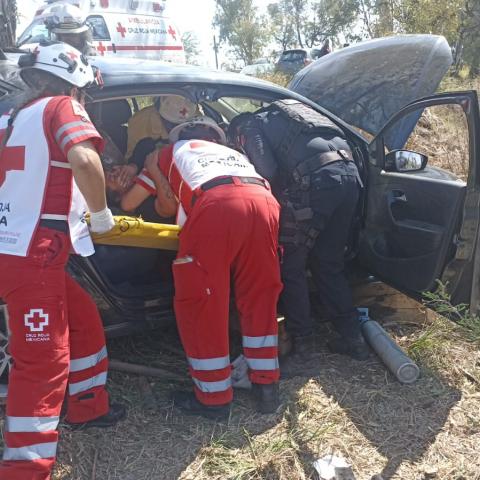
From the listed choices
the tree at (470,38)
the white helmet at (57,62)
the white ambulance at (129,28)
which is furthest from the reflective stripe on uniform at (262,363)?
the tree at (470,38)

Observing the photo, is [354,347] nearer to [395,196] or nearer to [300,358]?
[300,358]

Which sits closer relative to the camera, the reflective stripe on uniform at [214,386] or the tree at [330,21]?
the reflective stripe on uniform at [214,386]

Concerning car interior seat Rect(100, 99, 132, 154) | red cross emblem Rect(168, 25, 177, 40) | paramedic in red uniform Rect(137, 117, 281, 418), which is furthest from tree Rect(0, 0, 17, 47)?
red cross emblem Rect(168, 25, 177, 40)

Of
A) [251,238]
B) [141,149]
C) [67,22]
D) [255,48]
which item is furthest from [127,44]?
[255,48]

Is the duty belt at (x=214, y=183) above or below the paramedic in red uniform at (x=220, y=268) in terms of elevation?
above

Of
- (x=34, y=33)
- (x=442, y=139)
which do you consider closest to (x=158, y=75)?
(x=442, y=139)

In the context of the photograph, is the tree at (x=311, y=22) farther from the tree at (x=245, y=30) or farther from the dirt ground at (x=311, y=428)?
the dirt ground at (x=311, y=428)

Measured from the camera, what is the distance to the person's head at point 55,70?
7.29 ft

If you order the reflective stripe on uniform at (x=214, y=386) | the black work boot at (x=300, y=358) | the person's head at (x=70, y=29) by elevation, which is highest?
the person's head at (x=70, y=29)

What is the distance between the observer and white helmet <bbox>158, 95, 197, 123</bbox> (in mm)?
3246

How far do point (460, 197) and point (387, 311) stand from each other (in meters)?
1.11

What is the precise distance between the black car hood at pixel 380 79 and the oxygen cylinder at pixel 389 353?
1127mm

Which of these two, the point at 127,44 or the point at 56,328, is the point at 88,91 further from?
the point at 127,44

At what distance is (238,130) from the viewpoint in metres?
3.26
